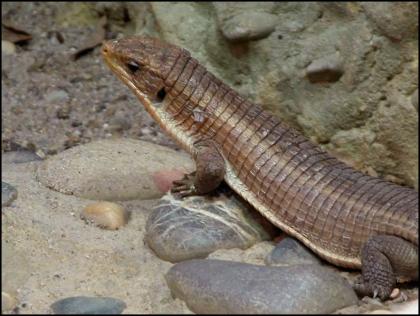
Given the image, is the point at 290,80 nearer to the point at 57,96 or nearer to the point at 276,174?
the point at 276,174

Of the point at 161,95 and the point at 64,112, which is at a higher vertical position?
the point at 161,95

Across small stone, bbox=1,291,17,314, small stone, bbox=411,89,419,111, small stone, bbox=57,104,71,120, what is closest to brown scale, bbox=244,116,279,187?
small stone, bbox=411,89,419,111

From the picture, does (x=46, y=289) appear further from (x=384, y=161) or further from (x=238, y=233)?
(x=384, y=161)

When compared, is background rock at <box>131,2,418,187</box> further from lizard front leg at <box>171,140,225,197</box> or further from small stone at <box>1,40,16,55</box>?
small stone at <box>1,40,16,55</box>

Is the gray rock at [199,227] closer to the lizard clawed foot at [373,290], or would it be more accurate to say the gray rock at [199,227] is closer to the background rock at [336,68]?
the lizard clawed foot at [373,290]

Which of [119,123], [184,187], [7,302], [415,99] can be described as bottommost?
[119,123]

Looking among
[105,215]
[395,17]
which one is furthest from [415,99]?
[105,215]

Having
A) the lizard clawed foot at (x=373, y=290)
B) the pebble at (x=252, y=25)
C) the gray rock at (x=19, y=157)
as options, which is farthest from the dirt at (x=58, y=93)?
the lizard clawed foot at (x=373, y=290)
